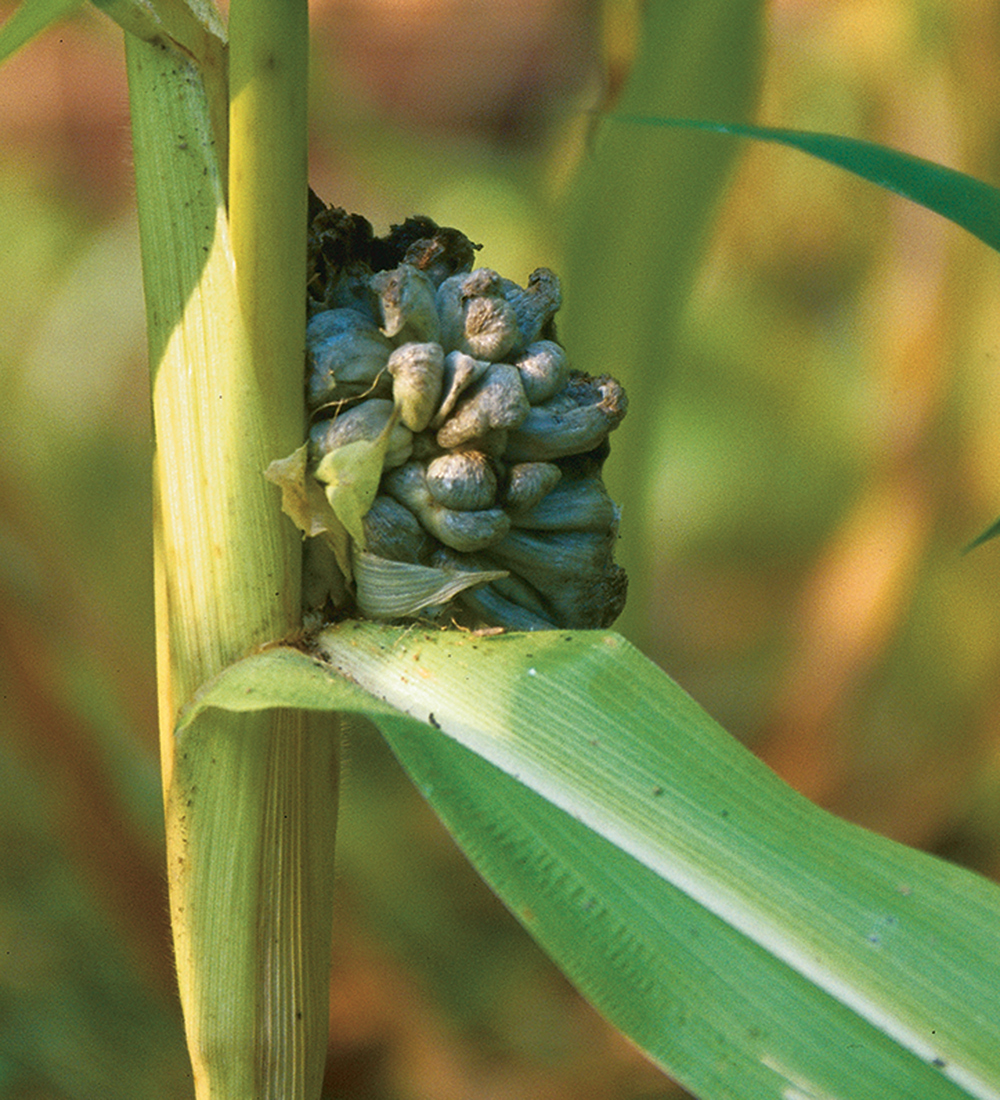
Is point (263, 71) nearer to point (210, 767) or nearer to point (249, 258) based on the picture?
point (249, 258)

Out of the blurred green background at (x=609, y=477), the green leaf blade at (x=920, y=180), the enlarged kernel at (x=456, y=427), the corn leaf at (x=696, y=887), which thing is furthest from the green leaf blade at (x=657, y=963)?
the blurred green background at (x=609, y=477)

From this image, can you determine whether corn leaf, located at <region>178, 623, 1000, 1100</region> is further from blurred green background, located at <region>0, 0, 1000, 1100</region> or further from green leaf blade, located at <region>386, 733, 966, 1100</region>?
blurred green background, located at <region>0, 0, 1000, 1100</region>

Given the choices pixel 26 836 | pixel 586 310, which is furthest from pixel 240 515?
pixel 26 836

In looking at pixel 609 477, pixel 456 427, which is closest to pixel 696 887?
pixel 456 427

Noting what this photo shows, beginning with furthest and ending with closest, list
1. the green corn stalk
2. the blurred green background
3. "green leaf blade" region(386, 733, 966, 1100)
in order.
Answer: the blurred green background, the green corn stalk, "green leaf blade" region(386, 733, 966, 1100)

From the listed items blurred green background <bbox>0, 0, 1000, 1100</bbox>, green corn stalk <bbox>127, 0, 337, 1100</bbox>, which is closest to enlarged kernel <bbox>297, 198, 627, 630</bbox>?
green corn stalk <bbox>127, 0, 337, 1100</bbox>

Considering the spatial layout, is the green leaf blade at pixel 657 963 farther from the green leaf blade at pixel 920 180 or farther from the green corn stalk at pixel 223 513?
the green leaf blade at pixel 920 180
